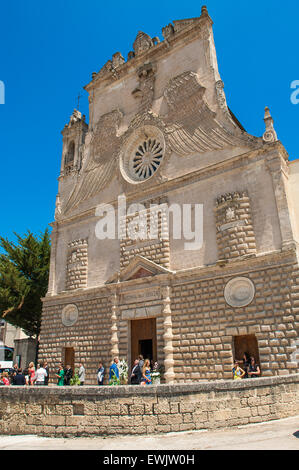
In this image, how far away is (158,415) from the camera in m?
6.12

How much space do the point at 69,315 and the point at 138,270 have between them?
4767 mm

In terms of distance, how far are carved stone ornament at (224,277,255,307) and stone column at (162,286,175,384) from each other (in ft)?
8.08

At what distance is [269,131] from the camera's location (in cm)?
1330

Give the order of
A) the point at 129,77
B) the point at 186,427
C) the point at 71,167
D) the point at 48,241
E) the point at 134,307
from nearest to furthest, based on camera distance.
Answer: the point at 186,427, the point at 134,307, the point at 129,77, the point at 71,167, the point at 48,241

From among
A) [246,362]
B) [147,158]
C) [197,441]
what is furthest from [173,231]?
[197,441]

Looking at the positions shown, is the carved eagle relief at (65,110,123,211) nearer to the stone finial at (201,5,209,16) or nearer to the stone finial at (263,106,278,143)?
the stone finial at (201,5,209,16)

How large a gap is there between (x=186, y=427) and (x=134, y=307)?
8929mm

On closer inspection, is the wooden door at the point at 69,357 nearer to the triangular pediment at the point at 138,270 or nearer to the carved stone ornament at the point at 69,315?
the carved stone ornament at the point at 69,315

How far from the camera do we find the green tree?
2103 centimetres

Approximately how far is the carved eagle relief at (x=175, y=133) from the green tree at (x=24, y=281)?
5160mm

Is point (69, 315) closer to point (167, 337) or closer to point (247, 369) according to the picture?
point (167, 337)

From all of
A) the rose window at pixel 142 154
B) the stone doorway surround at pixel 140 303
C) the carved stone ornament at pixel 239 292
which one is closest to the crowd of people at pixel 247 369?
the carved stone ornament at pixel 239 292
